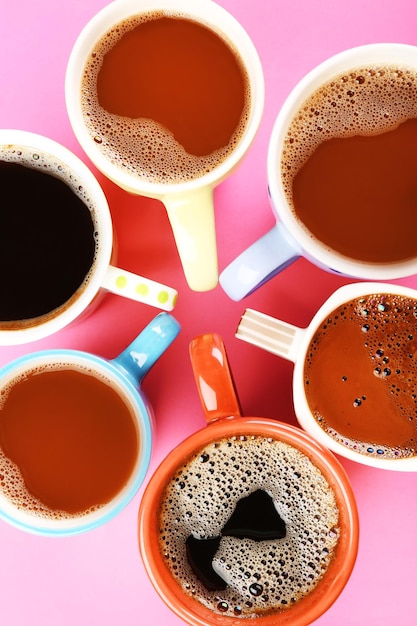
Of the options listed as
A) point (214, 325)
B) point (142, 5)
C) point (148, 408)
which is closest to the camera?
point (142, 5)

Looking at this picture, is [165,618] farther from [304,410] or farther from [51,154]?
[51,154]

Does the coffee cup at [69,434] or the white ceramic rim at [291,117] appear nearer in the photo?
the white ceramic rim at [291,117]

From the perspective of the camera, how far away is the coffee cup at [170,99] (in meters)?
1.00

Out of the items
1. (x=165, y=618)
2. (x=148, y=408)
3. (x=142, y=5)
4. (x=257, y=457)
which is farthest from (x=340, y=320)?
(x=165, y=618)

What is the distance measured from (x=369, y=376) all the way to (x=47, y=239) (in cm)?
66

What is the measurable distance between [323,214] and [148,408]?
49 centimetres

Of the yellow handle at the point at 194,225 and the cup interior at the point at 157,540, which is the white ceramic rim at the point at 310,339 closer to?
the cup interior at the point at 157,540

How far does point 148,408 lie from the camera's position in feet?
3.89

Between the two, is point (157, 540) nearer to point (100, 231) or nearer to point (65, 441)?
point (65, 441)

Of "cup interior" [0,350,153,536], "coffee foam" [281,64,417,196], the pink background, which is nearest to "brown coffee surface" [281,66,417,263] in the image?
"coffee foam" [281,64,417,196]

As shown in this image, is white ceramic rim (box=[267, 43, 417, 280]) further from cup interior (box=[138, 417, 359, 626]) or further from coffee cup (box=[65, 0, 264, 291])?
cup interior (box=[138, 417, 359, 626])

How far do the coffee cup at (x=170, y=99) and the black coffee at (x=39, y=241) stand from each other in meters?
0.15

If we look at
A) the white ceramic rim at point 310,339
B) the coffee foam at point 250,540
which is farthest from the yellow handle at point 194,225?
the coffee foam at point 250,540

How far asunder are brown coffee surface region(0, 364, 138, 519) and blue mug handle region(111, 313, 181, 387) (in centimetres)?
6
